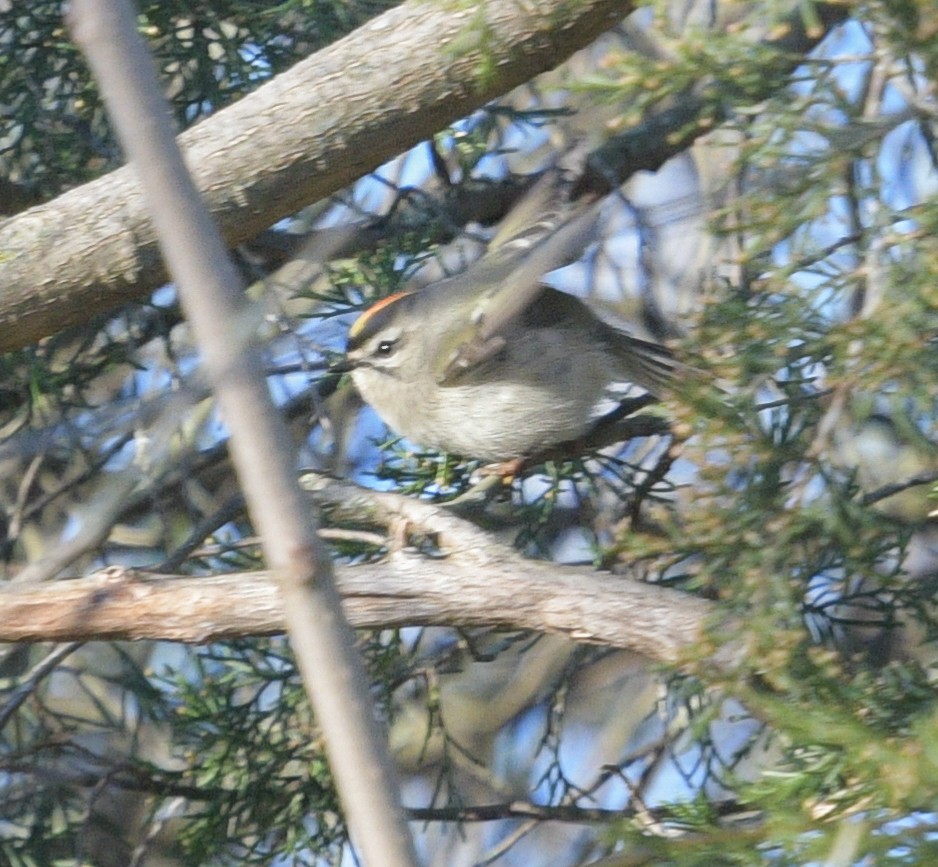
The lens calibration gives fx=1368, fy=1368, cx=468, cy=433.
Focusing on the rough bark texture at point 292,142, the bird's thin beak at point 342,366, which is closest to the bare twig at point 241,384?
the rough bark texture at point 292,142

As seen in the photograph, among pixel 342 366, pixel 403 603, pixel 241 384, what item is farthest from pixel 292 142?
pixel 241 384

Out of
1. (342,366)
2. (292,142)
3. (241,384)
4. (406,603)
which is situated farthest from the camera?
(342,366)

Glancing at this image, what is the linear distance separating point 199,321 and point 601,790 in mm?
2960

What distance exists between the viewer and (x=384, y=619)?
1.92 m

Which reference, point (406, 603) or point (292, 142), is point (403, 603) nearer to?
point (406, 603)

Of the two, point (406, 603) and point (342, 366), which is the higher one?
point (406, 603)

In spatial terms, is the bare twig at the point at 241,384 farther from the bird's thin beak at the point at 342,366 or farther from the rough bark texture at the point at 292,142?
the bird's thin beak at the point at 342,366

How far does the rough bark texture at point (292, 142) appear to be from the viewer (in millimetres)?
2215

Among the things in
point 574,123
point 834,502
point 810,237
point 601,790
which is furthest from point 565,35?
point 601,790

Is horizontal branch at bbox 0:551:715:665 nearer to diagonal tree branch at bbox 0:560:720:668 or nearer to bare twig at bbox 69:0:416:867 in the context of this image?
diagonal tree branch at bbox 0:560:720:668

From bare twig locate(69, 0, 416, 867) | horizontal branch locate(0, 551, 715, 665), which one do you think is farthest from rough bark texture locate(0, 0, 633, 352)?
bare twig locate(69, 0, 416, 867)

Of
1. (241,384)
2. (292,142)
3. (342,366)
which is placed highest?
(241,384)

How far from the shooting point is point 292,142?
237 centimetres

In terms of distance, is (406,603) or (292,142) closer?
(406,603)
